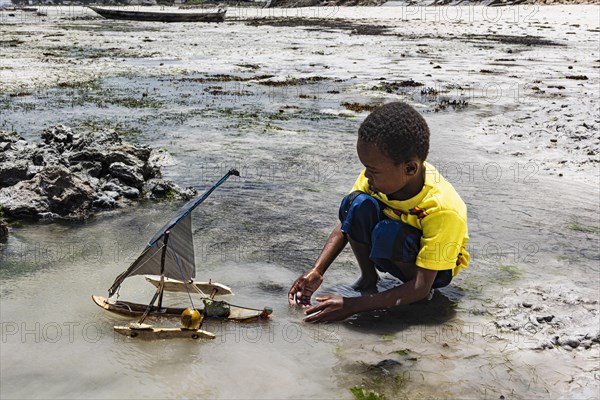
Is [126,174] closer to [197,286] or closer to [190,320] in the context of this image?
[197,286]

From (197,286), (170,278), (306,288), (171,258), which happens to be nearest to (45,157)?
(197,286)

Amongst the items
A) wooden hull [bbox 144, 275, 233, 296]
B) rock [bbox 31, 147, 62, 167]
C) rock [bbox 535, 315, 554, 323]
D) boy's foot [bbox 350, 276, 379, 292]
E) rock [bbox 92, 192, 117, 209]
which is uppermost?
rock [bbox 31, 147, 62, 167]

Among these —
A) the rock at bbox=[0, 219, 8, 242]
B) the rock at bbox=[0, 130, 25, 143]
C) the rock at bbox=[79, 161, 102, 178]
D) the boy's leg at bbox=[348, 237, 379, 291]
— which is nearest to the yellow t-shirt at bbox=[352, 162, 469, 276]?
the boy's leg at bbox=[348, 237, 379, 291]

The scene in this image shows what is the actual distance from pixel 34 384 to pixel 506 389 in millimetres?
2431

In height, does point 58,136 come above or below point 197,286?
above

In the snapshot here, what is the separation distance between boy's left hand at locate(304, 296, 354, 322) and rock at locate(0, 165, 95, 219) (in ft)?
9.97

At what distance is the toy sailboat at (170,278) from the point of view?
3.67m

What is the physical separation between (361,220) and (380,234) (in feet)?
0.64

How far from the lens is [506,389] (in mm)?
3322

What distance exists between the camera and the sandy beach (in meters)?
3.45

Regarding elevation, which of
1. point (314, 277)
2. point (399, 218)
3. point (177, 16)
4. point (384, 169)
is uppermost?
point (177, 16)

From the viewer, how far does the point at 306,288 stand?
4.23 metres

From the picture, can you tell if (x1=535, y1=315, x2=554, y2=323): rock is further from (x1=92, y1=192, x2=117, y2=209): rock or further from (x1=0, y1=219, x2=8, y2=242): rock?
(x1=0, y1=219, x2=8, y2=242): rock

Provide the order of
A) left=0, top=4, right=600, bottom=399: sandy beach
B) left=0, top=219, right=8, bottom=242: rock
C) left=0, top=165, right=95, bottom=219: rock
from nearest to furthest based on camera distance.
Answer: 1. left=0, top=4, right=600, bottom=399: sandy beach
2. left=0, top=219, right=8, bottom=242: rock
3. left=0, top=165, right=95, bottom=219: rock
